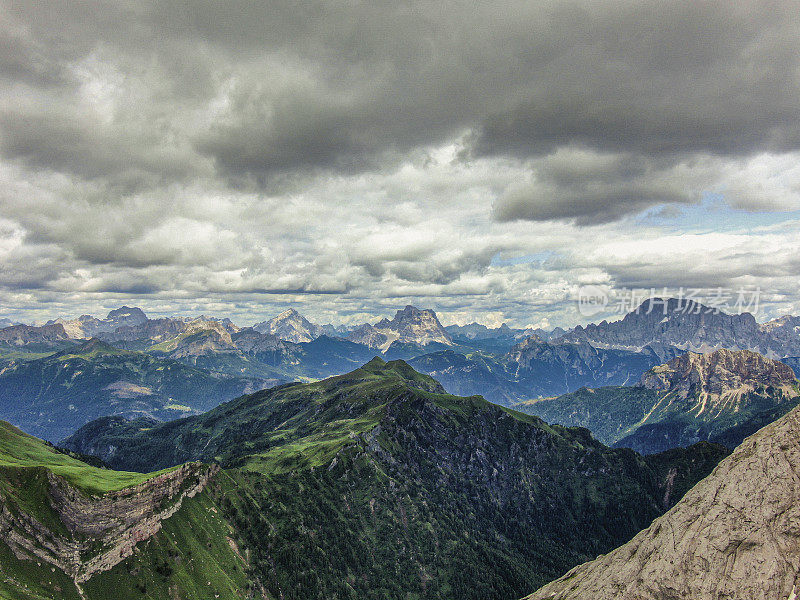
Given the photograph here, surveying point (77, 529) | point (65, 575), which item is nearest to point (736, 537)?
point (65, 575)

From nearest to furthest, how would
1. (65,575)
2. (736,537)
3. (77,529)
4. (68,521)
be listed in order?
(736,537)
(65,575)
(68,521)
(77,529)

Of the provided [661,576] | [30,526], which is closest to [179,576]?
[30,526]

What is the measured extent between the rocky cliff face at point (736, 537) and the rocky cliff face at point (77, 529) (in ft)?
614

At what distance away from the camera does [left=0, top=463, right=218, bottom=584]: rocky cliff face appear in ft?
497

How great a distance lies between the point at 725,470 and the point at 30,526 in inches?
9124

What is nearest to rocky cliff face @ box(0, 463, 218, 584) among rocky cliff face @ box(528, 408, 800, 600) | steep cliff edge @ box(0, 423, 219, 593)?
steep cliff edge @ box(0, 423, 219, 593)

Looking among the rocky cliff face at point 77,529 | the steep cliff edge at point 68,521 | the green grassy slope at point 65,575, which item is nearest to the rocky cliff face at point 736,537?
the green grassy slope at point 65,575

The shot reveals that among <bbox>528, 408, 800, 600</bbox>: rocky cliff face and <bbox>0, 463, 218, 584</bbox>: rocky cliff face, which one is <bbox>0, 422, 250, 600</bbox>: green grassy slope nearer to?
<bbox>0, 463, 218, 584</bbox>: rocky cliff face

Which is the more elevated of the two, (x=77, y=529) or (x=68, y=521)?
(x=68, y=521)

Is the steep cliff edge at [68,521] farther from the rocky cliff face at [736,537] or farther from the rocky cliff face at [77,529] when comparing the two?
the rocky cliff face at [736,537]

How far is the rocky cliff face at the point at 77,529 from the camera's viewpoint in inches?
5969

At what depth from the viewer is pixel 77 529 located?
169500mm

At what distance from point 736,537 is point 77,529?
735ft

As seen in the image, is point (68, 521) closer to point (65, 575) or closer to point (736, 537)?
point (65, 575)
